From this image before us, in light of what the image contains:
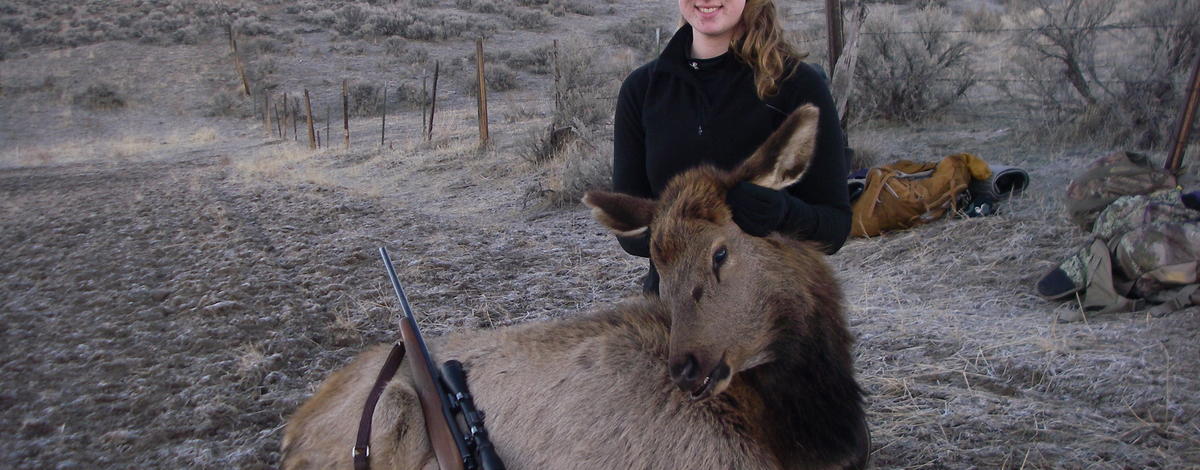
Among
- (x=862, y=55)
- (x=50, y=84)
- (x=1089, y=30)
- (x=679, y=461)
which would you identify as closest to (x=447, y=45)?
(x=50, y=84)

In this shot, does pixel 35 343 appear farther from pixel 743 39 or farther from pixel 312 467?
Answer: pixel 743 39

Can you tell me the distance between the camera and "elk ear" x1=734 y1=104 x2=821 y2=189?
6.17 feet

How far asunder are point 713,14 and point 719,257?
85cm

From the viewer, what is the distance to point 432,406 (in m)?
2.36

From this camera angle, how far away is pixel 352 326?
524 cm

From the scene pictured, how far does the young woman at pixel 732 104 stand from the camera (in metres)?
2.37

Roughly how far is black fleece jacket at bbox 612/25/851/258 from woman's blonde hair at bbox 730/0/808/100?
0.05 m

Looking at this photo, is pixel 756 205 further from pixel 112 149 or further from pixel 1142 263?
pixel 112 149

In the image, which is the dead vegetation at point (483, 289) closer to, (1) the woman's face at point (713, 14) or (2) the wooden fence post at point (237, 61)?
(1) the woman's face at point (713, 14)

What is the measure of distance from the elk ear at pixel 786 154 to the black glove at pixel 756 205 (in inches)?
1.1

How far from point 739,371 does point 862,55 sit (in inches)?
404

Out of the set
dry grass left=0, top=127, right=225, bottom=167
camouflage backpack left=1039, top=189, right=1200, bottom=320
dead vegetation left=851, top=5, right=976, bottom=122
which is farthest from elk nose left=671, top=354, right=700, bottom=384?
dry grass left=0, top=127, right=225, bottom=167

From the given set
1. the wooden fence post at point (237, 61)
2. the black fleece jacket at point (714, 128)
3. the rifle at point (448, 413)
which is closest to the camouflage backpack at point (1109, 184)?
the black fleece jacket at point (714, 128)

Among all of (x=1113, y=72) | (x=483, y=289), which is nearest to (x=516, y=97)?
(x=1113, y=72)
